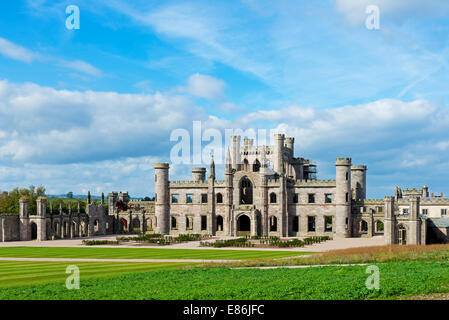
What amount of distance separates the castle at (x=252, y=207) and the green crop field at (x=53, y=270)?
1338 inches

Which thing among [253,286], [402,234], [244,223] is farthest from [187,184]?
[253,286]

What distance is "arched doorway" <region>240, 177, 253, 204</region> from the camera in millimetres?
80750

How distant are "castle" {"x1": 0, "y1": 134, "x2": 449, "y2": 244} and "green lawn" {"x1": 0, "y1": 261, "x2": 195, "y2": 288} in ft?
112

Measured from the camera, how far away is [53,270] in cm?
3266

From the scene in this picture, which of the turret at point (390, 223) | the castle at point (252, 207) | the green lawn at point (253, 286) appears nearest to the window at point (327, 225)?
the castle at point (252, 207)

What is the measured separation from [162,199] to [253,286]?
61.1m

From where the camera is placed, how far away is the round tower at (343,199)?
241 feet

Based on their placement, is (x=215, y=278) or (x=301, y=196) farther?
(x=301, y=196)

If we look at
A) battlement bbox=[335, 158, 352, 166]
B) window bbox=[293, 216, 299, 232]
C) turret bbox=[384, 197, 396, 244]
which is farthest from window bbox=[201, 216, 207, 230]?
turret bbox=[384, 197, 396, 244]

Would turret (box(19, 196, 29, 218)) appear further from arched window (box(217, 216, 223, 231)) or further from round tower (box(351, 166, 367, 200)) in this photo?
round tower (box(351, 166, 367, 200))
